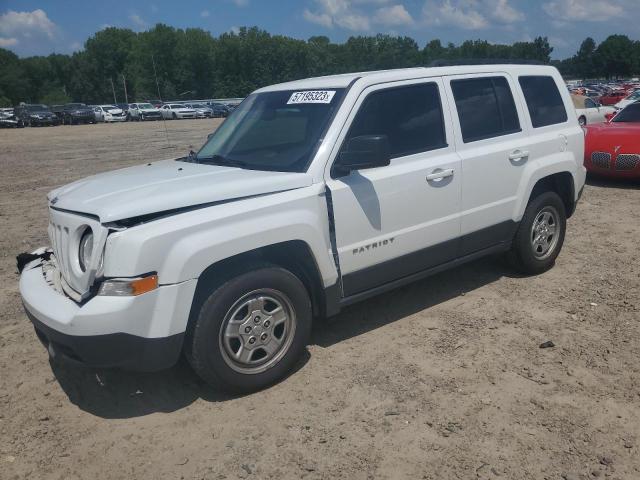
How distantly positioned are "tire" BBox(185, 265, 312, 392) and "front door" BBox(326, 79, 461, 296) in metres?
0.47

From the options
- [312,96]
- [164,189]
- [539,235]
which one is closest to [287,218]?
[164,189]

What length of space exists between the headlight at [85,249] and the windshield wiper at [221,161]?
1221 millimetres

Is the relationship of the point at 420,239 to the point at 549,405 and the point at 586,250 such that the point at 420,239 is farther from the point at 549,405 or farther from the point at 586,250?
the point at 586,250

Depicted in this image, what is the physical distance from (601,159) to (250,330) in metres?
8.48

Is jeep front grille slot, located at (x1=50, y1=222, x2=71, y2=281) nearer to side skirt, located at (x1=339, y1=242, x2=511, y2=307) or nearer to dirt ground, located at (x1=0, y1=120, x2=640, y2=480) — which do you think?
dirt ground, located at (x1=0, y1=120, x2=640, y2=480)

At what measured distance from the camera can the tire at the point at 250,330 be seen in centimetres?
330

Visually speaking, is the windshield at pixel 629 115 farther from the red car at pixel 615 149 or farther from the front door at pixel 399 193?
the front door at pixel 399 193

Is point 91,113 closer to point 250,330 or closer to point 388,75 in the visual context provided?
point 388,75

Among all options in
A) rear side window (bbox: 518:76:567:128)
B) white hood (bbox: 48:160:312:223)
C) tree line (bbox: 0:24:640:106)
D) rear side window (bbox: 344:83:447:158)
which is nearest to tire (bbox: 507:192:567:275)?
rear side window (bbox: 518:76:567:128)

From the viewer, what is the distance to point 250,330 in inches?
138

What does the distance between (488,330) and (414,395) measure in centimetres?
119

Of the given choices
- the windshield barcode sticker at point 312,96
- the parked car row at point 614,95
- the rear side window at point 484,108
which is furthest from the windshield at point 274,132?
the parked car row at point 614,95

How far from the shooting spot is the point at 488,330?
4.44m

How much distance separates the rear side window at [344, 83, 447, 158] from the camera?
4.07 meters
